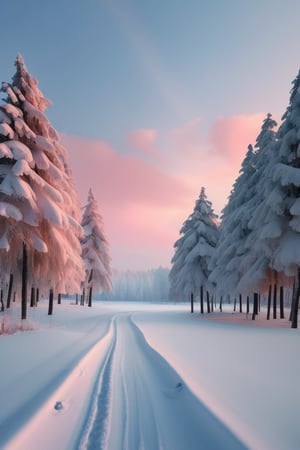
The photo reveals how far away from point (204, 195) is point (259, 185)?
1025 cm

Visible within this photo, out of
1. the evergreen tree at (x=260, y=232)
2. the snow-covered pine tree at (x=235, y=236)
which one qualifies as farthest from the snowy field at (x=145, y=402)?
the snow-covered pine tree at (x=235, y=236)

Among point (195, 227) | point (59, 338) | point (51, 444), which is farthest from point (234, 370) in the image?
point (195, 227)

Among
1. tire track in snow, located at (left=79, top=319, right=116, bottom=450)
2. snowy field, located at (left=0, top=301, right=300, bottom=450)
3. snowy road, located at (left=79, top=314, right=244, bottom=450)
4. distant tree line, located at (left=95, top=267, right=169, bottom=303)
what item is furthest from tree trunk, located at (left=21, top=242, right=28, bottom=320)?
distant tree line, located at (left=95, top=267, right=169, bottom=303)

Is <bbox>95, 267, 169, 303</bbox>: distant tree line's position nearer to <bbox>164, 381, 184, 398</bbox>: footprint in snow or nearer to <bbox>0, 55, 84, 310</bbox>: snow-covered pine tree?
<bbox>0, 55, 84, 310</bbox>: snow-covered pine tree

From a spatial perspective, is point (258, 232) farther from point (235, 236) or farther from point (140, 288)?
point (140, 288)

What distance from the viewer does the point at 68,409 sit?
319 cm

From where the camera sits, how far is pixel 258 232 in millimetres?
16141

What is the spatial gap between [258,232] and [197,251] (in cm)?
1129

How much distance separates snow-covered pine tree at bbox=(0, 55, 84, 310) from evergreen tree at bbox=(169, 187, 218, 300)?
1591 centimetres

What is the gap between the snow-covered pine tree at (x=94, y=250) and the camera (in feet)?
102

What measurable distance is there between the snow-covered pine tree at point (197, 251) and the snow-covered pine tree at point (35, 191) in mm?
15901

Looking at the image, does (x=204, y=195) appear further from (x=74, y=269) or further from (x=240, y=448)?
(x=240, y=448)

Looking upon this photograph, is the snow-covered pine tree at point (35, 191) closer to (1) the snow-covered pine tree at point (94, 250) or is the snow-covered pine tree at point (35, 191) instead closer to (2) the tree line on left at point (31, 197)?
(2) the tree line on left at point (31, 197)

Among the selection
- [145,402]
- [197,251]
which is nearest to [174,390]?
[145,402]
